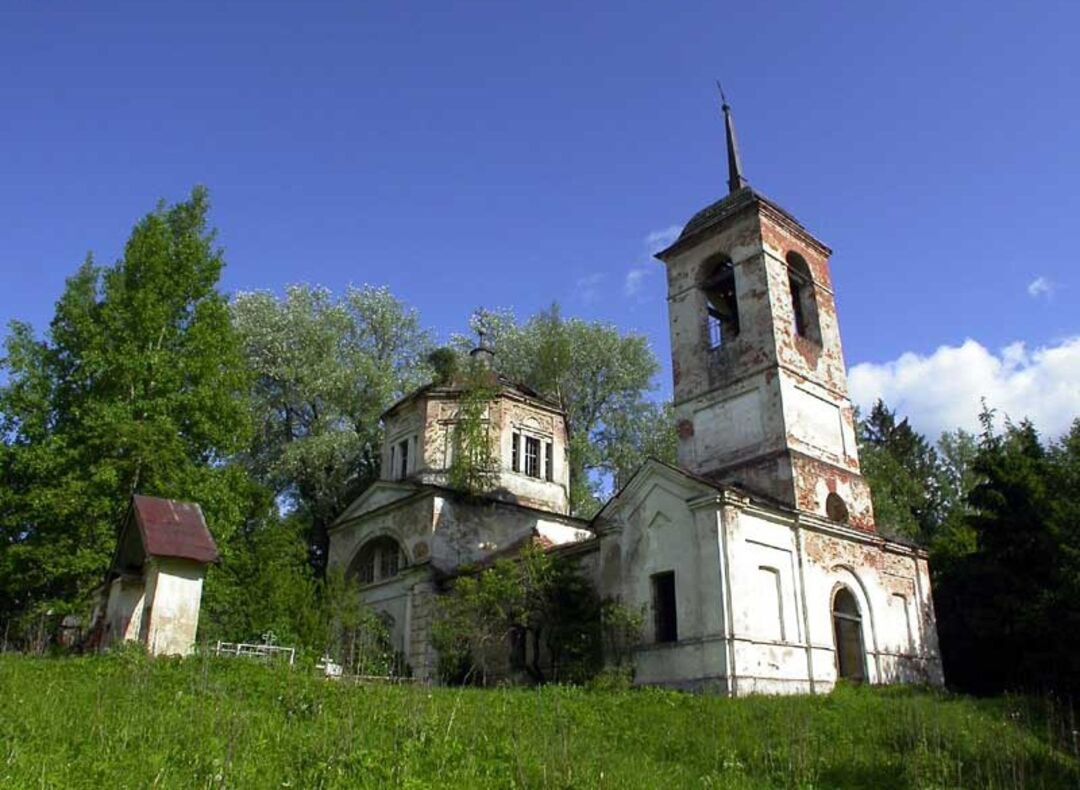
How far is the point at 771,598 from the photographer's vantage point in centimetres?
1755

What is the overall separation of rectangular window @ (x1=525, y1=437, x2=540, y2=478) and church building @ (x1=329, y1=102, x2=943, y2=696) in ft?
0.25

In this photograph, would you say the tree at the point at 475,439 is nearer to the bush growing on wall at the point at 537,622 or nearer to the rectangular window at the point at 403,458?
the rectangular window at the point at 403,458

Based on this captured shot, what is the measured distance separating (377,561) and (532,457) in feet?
19.3

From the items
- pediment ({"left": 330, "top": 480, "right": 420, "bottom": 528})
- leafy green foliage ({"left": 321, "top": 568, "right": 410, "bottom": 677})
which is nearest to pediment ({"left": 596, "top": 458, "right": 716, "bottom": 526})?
leafy green foliage ({"left": 321, "top": 568, "right": 410, "bottom": 677})

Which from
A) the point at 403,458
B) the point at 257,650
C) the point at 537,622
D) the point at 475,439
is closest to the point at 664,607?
the point at 537,622

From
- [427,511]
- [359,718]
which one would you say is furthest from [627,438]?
[359,718]

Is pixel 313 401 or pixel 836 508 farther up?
pixel 313 401

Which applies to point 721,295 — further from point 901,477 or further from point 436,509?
point 901,477

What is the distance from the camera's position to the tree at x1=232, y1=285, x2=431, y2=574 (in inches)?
1232

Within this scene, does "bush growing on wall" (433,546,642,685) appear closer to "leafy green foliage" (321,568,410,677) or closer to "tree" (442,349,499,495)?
"leafy green foliage" (321,568,410,677)

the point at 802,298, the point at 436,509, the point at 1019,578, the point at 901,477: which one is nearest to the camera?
the point at 1019,578

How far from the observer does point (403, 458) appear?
2817 cm

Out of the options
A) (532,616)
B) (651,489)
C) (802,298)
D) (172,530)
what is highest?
(802,298)

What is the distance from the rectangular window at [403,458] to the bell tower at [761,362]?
995cm
